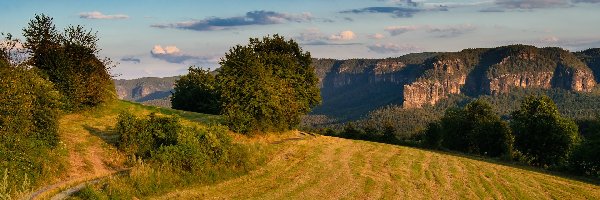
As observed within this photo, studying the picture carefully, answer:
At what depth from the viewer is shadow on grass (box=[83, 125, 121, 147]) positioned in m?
36.1

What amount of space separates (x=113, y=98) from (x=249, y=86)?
16.1m

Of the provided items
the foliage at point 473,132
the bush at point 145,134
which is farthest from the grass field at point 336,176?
the foliage at point 473,132

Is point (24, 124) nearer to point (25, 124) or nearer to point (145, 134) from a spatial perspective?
point (25, 124)

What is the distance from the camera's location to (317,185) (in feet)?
97.3

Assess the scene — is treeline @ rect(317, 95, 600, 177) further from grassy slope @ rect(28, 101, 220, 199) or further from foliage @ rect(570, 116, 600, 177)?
grassy slope @ rect(28, 101, 220, 199)

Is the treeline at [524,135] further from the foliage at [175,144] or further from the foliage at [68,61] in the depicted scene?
the foliage at [68,61]

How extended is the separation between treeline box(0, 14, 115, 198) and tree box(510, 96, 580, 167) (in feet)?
179

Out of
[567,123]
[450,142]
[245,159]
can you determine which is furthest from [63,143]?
[450,142]

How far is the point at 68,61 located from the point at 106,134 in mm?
8959

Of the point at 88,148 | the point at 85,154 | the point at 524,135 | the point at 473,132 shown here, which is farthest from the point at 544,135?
the point at 85,154

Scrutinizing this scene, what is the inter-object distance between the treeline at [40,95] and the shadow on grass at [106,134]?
3.74m

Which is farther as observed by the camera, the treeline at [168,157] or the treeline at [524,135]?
the treeline at [524,135]

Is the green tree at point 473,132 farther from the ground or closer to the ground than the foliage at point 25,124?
closer to the ground

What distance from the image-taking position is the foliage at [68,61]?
42.4m
